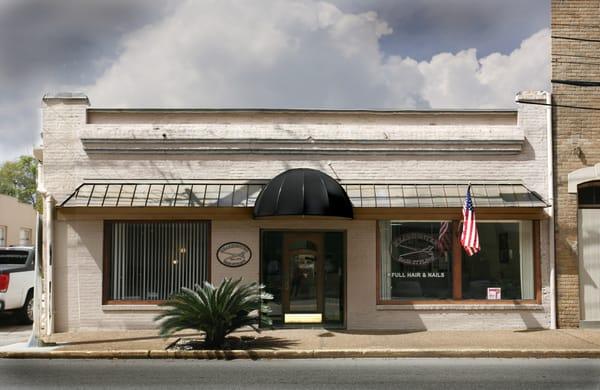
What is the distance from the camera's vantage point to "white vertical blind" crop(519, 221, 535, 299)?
15531 mm

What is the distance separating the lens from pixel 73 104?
15547 millimetres

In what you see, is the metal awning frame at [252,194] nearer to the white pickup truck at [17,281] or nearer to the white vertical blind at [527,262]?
the white vertical blind at [527,262]

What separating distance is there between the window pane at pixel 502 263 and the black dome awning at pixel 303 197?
3408mm

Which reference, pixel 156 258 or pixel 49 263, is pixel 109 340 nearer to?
pixel 156 258

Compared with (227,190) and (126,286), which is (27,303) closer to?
(126,286)

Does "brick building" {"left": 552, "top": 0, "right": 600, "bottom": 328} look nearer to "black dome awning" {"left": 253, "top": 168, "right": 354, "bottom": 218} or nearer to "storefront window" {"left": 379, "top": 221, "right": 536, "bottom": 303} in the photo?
"storefront window" {"left": 379, "top": 221, "right": 536, "bottom": 303}

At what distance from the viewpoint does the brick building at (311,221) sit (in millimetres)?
15266

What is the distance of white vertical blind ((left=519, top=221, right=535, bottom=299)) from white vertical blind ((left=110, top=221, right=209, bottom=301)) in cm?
729

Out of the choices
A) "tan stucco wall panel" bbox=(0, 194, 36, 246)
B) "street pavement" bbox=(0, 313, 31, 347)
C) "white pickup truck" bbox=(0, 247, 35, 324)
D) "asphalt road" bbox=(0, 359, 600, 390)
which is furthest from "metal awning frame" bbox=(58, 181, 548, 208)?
"tan stucco wall panel" bbox=(0, 194, 36, 246)

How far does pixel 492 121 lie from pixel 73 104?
31.8ft

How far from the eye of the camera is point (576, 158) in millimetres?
15414

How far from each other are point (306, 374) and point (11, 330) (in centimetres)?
891

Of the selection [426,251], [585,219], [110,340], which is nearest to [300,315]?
[426,251]

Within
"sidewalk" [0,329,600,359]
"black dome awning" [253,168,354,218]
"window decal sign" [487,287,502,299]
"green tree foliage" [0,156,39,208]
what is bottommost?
"sidewalk" [0,329,600,359]
